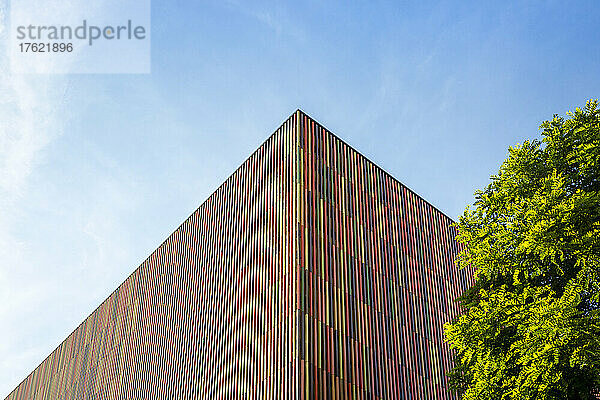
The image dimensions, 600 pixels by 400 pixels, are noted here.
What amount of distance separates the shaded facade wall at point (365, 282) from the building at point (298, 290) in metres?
0.08

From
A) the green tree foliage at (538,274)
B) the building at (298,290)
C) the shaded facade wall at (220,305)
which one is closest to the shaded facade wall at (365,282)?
the building at (298,290)

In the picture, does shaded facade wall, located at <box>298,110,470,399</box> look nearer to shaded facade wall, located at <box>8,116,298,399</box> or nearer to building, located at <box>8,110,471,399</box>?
building, located at <box>8,110,471,399</box>

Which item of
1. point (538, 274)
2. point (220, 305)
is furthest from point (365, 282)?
point (538, 274)

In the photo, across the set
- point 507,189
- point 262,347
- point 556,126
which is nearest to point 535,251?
point 507,189

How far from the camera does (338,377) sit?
25516 mm

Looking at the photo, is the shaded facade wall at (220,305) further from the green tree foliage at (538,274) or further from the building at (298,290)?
the green tree foliage at (538,274)

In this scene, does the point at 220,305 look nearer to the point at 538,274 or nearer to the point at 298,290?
the point at 298,290

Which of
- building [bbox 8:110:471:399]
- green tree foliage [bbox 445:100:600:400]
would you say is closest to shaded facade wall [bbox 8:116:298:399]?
building [bbox 8:110:471:399]

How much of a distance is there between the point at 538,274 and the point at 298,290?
11.3m

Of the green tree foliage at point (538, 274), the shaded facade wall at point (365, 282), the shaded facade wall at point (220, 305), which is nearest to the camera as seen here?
the green tree foliage at point (538, 274)

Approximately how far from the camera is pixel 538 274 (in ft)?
57.0

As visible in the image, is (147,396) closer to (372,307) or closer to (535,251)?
(372,307)

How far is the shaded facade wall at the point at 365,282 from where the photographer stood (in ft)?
85.8

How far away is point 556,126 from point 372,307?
1387cm
